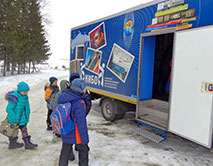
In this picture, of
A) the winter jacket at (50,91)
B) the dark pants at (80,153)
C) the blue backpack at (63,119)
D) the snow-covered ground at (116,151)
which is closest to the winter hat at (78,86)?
the blue backpack at (63,119)

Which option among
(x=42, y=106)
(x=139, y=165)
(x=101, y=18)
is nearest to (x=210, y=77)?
(x=139, y=165)

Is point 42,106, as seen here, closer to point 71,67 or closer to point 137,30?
point 71,67

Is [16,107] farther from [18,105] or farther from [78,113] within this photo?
[78,113]

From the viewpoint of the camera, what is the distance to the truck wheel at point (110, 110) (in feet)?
18.1

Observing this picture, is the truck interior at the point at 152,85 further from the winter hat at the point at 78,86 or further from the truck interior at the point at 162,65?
the winter hat at the point at 78,86

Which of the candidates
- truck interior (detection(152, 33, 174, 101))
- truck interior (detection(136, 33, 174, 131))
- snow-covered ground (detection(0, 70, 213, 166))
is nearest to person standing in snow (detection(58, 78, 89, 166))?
snow-covered ground (detection(0, 70, 213, 166))

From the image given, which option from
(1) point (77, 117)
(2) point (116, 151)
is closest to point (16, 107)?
(1) point (77, 117)

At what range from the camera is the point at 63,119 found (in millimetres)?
2525

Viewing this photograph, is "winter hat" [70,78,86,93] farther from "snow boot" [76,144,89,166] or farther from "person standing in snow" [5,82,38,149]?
"person standing in snow" [5,82,38,149]

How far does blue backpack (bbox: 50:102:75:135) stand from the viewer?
2.53m

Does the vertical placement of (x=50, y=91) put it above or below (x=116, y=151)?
above

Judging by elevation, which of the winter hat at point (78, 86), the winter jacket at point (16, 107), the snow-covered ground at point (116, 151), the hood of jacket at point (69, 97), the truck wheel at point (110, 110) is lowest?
the snow-covered ground at point (116, 151)

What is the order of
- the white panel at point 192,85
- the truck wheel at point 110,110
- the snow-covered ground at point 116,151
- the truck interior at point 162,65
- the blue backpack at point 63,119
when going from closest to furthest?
the blue backpack at point 63,119 → the white panel at point 192,85 → the snow-covered ground at point 116,151 → the truck wheel at point 110,110 → the truck interior at point 162,65

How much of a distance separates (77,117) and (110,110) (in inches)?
132
